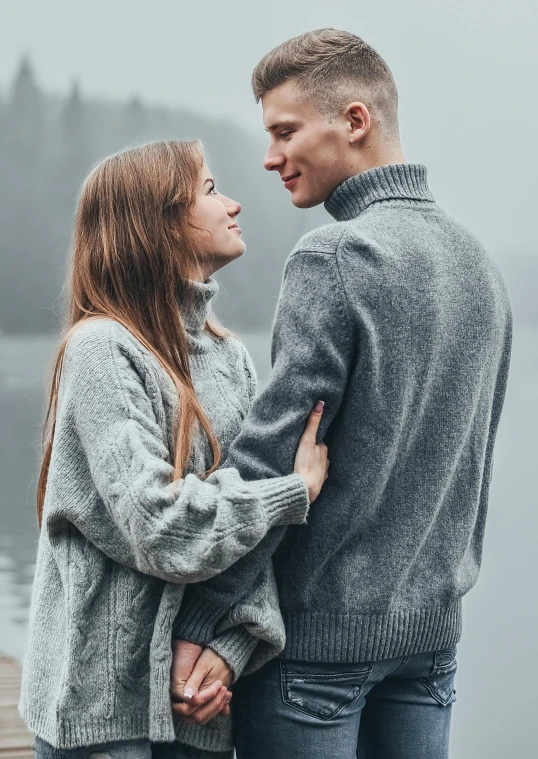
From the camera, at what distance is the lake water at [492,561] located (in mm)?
2555

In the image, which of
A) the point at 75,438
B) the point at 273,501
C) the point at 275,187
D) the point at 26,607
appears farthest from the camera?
the point at 275,187

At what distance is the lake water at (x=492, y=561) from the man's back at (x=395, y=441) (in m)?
1.43

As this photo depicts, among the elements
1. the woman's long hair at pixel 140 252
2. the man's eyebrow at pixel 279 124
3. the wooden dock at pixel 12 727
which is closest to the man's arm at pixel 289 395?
the woman's long hair at pixel 140 252

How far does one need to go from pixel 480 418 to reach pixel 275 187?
2086 mm

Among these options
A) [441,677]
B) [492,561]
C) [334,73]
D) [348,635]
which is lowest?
[492,561]

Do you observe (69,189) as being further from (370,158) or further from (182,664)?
(182,664)

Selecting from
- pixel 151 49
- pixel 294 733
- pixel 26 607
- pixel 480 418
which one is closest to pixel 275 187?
pixel 151 49

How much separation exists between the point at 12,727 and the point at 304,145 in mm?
1740

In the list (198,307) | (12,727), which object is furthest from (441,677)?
(12,727)

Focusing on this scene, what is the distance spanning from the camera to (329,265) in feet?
3.55

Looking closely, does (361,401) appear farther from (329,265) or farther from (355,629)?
(355,629)

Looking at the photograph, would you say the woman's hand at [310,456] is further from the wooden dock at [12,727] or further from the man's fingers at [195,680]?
the wooden dock at [12,727]

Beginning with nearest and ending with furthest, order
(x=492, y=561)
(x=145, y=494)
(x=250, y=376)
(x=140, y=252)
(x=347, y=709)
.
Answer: (x=145, y=494)
(x=347, y=709)
(x=140, y=252)
(x=250, y=376)
(x=492, y=561)

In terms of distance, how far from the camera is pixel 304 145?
123 cm
